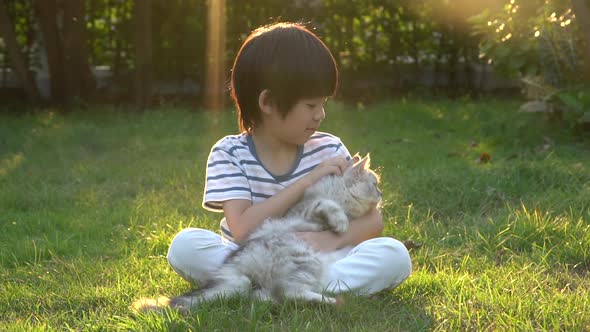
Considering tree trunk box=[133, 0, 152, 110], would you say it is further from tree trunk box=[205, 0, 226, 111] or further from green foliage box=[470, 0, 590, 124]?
green foliage box=[470, 0, 590, 124]

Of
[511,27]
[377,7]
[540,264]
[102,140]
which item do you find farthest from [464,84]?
[540,264]

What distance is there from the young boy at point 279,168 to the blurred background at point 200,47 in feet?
21.8

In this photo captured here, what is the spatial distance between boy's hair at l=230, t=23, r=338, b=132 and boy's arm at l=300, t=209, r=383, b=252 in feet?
1.96

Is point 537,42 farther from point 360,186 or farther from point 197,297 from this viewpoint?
point 197,297

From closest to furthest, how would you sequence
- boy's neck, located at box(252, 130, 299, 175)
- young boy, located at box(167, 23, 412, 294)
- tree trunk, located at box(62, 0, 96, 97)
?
young boy, located at box(167, 23, 412, 294), boy's neck, located at box(252, 130, 299, 175), tree trunk, located at box(62, 0, 96, 97)

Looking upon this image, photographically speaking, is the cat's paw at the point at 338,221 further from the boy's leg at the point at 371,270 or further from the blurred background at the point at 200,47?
the blurred background at the point at 200,47

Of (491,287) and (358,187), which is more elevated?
(358,187)

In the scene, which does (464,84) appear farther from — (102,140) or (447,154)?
(102,140)

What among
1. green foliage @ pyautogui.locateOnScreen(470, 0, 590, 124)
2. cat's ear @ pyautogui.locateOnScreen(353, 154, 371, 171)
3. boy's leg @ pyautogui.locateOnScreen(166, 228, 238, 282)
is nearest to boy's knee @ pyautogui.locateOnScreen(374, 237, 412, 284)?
cat's ear @ pyautogui.locateOnScreen(353, 154, 371, 171)

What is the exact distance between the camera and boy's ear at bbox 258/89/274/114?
11.8 feet

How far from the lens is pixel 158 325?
289 cm

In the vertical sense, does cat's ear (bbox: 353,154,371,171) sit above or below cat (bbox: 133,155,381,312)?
above

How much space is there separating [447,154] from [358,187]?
11.6 feet

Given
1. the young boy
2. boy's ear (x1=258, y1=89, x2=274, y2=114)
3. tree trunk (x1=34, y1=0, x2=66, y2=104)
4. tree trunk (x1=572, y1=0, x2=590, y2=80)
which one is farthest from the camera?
tree trunk (x1=34, y1=0, x2=66, y2=104)
